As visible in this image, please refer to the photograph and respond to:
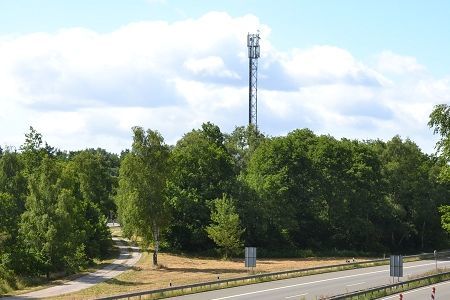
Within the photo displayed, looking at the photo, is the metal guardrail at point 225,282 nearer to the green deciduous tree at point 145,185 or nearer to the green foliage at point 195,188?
the green deciduous tree at point 145,185

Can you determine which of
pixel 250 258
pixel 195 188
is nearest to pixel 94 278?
pixel 250 258

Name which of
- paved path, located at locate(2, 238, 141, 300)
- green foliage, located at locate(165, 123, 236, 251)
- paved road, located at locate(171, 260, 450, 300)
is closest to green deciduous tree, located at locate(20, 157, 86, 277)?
paved path, located at locate(2, 238, 141, 300)

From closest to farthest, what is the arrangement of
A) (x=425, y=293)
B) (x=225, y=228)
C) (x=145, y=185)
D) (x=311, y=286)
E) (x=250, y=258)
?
1. (x=425, y=293)
2. (x=311, y=286)
3. (x=250, y=258)
4. (x=145, y=185)
5. (x=225, y=228)

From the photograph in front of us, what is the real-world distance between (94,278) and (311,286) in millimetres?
17644

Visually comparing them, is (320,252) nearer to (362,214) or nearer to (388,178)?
(362,214)

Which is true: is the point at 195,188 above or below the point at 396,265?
above

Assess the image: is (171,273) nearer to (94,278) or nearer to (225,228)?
(94,278)

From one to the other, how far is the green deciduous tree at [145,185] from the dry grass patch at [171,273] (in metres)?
3.59

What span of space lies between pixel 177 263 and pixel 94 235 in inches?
361

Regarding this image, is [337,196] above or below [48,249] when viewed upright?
above

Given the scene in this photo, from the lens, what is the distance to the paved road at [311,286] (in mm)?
38656

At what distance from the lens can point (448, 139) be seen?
123 feet

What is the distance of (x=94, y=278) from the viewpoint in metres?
52.4

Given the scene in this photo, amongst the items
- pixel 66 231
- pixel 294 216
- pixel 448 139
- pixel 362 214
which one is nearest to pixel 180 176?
pixel 294 216
